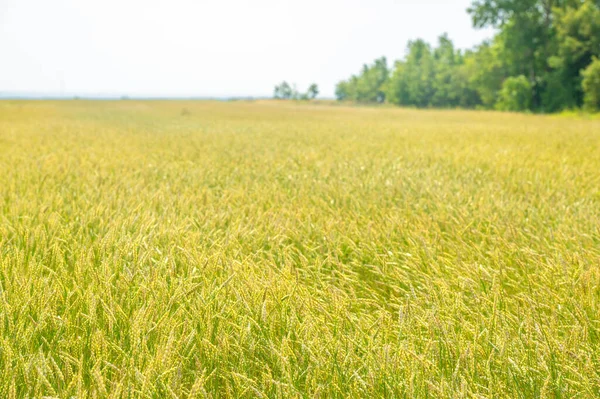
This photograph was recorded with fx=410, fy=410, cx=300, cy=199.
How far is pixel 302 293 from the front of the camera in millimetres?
1796

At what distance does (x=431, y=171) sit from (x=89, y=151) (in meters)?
5.58

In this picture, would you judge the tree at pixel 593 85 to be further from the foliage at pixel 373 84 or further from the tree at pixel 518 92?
the foliage at pixel 373 84

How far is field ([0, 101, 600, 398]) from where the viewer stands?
3.92ft

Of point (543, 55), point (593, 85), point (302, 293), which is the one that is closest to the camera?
point (302, 293)

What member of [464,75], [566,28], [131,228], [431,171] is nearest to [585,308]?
[131,228]

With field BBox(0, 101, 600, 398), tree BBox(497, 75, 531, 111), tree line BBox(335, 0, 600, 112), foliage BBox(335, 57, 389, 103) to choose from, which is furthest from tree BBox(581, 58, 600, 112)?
foliage BBox(335, 57, 389, 103)

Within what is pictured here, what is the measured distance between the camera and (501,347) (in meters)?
1.29

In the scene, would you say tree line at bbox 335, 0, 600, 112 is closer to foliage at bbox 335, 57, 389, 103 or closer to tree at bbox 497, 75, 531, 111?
tree at bbox 497, 75, 531, 111

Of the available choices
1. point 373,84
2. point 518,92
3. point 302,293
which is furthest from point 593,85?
point 373,84

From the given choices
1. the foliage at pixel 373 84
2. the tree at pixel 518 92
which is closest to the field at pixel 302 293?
the tree at pixel 518 92

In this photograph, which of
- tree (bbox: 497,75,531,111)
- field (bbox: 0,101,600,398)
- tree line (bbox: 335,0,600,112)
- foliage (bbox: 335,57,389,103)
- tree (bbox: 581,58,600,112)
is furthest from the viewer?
foliage (bbox: 335,57,389,103)

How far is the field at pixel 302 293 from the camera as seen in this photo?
1.20 m

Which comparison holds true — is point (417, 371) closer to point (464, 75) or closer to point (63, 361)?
point (63, 361)

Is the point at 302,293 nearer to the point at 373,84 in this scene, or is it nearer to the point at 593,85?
the point at 593,85
